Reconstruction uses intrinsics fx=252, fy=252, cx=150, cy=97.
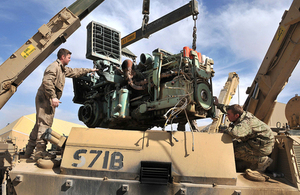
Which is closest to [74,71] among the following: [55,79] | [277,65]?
[55,79]

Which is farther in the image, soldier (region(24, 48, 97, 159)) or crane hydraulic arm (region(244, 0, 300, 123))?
crane hydraulic arm (region(244, 0, 300, 123))

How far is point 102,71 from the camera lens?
7.58 m

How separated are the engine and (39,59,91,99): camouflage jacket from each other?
210cm

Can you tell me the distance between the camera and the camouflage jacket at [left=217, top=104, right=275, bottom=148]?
12.8ft

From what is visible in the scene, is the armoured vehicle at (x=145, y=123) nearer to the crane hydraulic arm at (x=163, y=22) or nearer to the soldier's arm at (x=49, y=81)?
the crane hydraulic arm at (x=163, y=22)

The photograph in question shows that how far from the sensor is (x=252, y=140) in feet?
13.3

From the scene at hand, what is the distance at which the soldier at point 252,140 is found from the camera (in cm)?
394

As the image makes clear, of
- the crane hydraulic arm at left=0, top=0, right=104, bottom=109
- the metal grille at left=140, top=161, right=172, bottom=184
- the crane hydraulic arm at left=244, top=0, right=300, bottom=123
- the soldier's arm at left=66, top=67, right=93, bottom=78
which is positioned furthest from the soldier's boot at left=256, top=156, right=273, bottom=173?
the crane hydraulic arm at left=0, top=0, right=104, bottom=109

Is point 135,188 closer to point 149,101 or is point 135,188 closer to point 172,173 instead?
point 172,173

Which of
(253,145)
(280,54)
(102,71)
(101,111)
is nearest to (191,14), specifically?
(280,54)

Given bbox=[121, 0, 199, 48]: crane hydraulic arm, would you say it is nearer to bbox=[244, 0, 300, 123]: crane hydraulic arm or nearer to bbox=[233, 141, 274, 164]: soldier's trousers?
bbox=[244, 0, 300, 123]: crane hydraulic arm

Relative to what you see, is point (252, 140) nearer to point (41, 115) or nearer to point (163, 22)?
point (41, 115)

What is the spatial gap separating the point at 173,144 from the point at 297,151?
189cm

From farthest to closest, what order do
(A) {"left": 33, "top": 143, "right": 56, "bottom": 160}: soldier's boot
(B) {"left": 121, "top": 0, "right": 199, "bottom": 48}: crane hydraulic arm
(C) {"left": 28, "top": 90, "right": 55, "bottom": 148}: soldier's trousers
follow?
(B) {"left": 121, "top": 0, "right": 199, "bottom": 48}: crane hydraulic arm
(C) {"left": 28, "top": 90, "right": 55, "bottom": 148}: soldier's trousers
(A) {"left": 33, "top": 143, "right": 56, "bottom": 160}: soldier's boot
